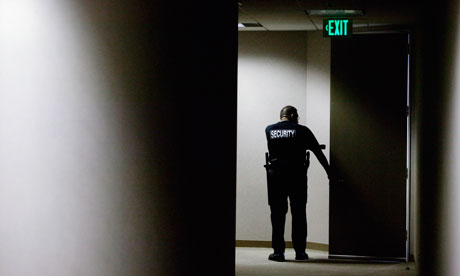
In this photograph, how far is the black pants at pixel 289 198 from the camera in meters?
8.07

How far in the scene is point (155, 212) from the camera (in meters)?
4.13

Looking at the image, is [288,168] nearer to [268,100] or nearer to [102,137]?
[268,100]

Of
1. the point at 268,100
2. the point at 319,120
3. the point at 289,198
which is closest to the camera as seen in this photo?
the point at 289,198

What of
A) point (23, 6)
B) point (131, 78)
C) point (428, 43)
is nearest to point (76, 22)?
point (23, 6)

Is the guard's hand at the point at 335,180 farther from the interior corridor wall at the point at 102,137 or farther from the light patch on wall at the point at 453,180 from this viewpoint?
the light patch on wall at the point at 453,180

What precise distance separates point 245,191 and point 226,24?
14.0 feet

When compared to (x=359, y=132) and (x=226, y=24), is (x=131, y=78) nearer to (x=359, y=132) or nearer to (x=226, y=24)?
(x=226, y=24)

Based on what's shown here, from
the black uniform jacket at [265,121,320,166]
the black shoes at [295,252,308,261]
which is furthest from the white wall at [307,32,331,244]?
the black uniform jacket at [265,121,320,166]

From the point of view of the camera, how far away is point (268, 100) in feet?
30.9

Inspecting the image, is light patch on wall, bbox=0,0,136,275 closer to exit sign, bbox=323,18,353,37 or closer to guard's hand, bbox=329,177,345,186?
exit sign, bbox=323,18,353,37

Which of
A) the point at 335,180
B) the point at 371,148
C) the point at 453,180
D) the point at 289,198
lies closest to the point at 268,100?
the point at 335,180

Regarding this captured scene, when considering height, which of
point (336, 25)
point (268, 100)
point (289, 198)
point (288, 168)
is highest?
point (336, 25)

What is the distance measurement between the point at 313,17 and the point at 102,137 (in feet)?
16.4

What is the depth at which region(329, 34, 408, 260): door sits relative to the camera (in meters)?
8.28
